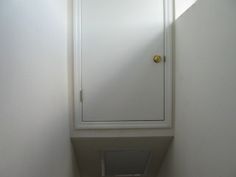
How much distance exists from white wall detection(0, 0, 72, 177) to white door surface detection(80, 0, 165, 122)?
224mm

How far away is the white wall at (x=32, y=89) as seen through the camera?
64cm

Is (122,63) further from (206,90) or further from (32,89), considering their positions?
(32,89)

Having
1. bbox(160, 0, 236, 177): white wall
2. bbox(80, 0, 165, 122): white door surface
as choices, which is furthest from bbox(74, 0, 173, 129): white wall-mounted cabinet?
bbox(160, 0, 236, 177): white wall

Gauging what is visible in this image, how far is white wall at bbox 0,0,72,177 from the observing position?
2.10ft

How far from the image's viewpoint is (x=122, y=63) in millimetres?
1549

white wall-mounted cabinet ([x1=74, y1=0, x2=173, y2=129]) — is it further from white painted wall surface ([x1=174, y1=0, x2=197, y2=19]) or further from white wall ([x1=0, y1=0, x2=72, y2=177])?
white wall ([x1=0, y1=0, x2=72, y2=177])

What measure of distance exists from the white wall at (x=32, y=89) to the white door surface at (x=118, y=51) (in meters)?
0.22

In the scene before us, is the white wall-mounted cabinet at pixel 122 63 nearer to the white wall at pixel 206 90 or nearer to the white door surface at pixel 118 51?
the white door surface at pixel 118 51

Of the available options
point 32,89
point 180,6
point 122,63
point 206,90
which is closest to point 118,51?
point 122,63

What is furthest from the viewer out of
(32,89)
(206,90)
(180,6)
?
(180,6)

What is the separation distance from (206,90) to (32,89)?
2.73 ft

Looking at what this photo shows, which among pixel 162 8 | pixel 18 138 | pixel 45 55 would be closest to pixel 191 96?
pixel 162 8

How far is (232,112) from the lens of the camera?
0.85m

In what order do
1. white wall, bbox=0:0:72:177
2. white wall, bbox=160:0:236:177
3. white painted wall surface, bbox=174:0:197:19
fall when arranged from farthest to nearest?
white painted wall surface, bbox=174:0:197:19 < white wall, bbox=160:0:236:177 < white wall, bbox=0:0:72:177
